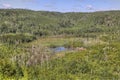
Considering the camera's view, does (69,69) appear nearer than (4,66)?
No

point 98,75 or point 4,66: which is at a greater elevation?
point 4,66

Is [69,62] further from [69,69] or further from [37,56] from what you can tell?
[37,56]

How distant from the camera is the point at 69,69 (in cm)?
14438

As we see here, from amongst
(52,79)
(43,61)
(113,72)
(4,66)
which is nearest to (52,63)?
(43,61)

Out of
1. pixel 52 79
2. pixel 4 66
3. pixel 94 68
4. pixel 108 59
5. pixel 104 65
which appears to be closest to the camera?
pixel 4 66

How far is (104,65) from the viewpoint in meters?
161

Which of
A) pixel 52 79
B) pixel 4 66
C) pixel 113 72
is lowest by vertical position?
pixel 113 72

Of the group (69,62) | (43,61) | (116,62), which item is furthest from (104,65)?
(43,61)

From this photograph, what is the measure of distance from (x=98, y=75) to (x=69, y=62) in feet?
75.0

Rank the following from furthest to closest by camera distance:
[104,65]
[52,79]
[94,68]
Answer: [104,65] → [94,68] → [52,79]

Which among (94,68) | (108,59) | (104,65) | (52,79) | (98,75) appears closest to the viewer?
(52,79)

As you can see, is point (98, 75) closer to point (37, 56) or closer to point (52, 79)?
point (52, 79)

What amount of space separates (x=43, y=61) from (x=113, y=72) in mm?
45375

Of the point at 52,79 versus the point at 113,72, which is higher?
the point at 52,79
